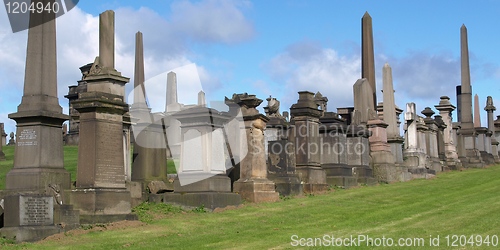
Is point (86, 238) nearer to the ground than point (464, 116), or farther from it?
nearer to the ground

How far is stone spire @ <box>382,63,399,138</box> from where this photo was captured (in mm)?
28375

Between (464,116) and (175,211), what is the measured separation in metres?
26.8

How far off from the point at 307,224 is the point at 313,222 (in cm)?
38

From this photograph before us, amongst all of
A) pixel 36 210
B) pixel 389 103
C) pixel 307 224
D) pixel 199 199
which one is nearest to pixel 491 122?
pixel 389 103

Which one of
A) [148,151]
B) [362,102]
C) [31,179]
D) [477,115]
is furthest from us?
[477,115]

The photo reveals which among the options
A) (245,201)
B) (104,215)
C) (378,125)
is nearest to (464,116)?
(378,125)

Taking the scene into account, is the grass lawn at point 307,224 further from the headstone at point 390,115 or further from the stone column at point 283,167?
the headstone at point 390,115

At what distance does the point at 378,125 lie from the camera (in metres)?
26.3

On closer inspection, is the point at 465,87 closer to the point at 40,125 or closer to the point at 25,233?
the point at 40,125

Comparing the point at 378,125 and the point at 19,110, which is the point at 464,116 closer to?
the point at 378,125

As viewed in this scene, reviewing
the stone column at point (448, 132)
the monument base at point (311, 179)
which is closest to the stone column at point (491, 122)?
the stone column at point (448, 132)

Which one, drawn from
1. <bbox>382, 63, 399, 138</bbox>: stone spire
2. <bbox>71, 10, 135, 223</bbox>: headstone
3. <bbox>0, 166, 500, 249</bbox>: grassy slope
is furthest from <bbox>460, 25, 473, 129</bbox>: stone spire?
<bbox>71, 10, 135, 223</bbox>: headstone

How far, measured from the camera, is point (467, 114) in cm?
3894

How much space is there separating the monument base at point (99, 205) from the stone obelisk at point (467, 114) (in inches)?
944
